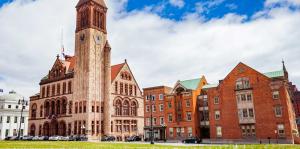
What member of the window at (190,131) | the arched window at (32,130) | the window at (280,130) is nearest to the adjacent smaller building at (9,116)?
the arched window at (32,130)

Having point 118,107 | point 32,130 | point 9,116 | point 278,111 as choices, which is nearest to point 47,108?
point 32,130

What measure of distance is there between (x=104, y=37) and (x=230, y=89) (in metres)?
39.6

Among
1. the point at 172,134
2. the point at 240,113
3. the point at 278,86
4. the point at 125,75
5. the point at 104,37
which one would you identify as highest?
the point at 104,37

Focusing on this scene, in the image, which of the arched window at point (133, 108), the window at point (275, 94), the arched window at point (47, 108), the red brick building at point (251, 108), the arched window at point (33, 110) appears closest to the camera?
the red brick building at point (251, 108)

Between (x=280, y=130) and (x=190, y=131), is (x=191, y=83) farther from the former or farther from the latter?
(x=280, y=130)

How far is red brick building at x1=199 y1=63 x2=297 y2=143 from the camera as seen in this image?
5262 cm

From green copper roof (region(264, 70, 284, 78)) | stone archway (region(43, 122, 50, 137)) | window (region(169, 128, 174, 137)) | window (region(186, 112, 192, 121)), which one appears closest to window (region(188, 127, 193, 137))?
window (region(186, 112, 192, 121))

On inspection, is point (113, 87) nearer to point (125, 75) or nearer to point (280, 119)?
point (125, 75)

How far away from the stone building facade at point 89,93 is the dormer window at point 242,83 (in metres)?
33.3

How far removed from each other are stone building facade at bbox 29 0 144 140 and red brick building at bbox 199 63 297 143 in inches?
1062

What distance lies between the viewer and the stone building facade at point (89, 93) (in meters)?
74.2

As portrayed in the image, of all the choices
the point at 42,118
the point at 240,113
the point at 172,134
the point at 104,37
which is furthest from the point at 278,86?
the point at 42,118

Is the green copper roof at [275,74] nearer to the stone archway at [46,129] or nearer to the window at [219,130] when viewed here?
the window at [219,130]

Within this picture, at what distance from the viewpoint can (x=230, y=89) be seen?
59.2 meters
